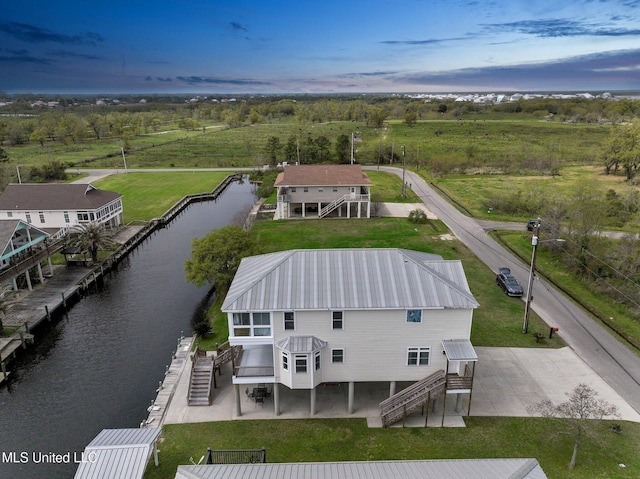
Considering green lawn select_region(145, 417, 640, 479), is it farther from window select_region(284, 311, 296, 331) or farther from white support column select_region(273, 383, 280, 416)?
window select_region(284, 311, 296, 331)

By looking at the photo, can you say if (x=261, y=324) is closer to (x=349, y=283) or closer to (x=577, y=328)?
(x=349, y=283)

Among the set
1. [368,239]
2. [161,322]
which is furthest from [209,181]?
[161,322]

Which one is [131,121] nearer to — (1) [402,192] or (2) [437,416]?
(1) [402,192]

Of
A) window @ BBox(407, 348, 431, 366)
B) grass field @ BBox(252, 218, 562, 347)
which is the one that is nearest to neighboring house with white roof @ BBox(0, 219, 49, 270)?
grass field @ BBox(252, 218, 562, 347)

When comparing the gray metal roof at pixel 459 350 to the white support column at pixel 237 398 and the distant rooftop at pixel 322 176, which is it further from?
the distant rooftop at pixel 322 176

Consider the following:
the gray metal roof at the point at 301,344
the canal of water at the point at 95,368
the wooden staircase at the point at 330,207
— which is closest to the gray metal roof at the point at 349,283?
the gray metal roof at the point at 301,344

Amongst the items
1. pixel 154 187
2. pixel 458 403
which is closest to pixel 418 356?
pixel 458 403
